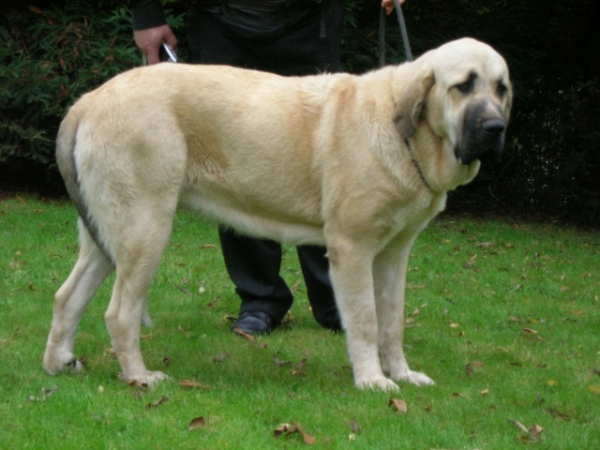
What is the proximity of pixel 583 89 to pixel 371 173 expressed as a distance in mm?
8222

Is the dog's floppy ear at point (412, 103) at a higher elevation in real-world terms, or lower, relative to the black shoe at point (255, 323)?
higher

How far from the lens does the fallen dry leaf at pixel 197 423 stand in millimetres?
3851

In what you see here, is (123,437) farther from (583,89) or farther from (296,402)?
(583,89)

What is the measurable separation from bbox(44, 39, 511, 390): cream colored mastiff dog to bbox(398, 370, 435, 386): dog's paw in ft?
0.08

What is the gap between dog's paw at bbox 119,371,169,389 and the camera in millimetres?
4395

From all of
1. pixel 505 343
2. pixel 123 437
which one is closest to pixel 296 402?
pixel 123 437

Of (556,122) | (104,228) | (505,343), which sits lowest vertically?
(556,122)

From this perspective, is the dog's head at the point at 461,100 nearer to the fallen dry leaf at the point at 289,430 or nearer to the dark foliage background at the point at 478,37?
the fallen dry leaf at the point at 289,430

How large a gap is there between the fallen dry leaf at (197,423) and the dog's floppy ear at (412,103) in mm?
1615

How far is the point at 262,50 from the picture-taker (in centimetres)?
541

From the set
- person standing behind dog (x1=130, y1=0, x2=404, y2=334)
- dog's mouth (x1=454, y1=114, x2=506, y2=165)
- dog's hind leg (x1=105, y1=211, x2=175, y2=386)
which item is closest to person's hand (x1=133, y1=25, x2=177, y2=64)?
person standing behind dog (x1=130, y1=0, x2=404, y2=334)

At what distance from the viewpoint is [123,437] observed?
3736 millimetres

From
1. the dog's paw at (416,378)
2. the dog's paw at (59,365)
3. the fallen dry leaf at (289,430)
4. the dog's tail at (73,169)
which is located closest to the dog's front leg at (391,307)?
the dog's paw at (416,378)

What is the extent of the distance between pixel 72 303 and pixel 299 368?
1.23 m
